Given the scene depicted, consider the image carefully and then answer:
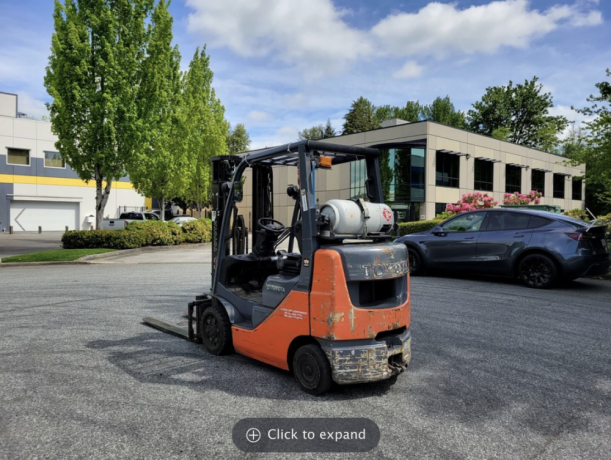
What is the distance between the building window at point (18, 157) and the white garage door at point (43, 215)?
129 inches

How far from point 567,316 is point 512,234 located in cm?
300

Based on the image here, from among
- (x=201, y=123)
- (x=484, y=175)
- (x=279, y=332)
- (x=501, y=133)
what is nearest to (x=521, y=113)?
(x=501, y=133)

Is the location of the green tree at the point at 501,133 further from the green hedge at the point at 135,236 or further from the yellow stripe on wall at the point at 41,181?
the green hedge at the point at 135,236

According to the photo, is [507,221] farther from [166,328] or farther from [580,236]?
[166,328]

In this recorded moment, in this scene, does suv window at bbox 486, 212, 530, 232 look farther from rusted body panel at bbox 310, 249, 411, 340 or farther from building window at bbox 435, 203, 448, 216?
building window at bbox 435, 203, 448, 216

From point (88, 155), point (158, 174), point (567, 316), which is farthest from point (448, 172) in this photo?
point (567, 316)

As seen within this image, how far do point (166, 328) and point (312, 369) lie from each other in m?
2.91

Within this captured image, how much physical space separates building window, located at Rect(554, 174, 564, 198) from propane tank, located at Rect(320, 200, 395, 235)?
1958 inches

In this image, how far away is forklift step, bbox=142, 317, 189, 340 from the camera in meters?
6.11

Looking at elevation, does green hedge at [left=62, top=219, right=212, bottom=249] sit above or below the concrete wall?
below

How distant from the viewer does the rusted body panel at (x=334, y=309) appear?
13.2ft

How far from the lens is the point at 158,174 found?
26188 mm

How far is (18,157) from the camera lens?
39.2 metres

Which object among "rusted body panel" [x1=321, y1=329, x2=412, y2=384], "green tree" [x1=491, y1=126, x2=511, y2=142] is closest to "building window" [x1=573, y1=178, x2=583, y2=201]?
"green tree" [x1=491, y1=126, x2=511, y2=142]
